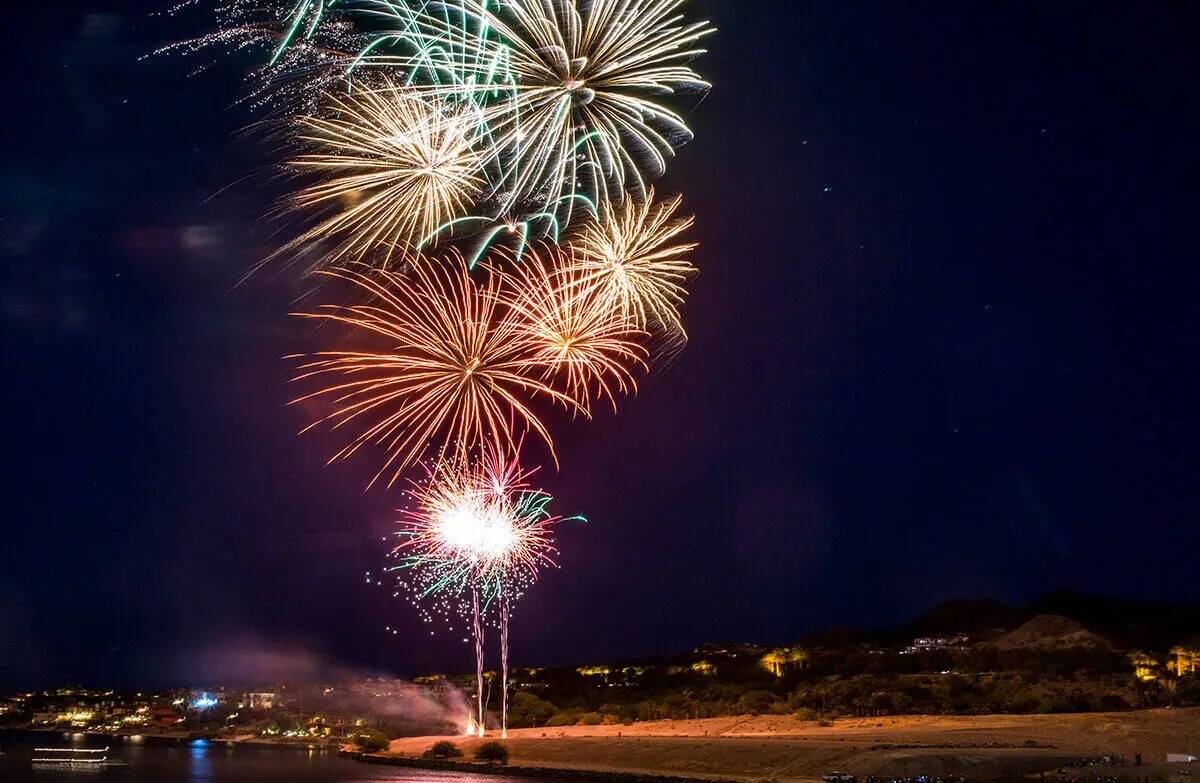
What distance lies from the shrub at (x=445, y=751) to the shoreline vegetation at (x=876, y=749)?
128cm

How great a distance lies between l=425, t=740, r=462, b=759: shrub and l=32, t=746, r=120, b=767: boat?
2936 centimetres

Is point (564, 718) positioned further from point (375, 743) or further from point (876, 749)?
point (876, 749)

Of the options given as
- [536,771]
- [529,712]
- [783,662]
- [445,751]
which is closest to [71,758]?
[529,712]

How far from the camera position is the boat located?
261 feet

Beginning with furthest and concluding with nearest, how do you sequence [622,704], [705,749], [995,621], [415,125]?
[995,621], [622,704], [705,749], [415,125]

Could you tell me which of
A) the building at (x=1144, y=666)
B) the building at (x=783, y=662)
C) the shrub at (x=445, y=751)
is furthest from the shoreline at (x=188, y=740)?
the building at (x=1144, y=666)

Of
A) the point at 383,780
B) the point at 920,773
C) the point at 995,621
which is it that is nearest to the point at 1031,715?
the point at 920,773

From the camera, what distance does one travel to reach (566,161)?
20109 mm

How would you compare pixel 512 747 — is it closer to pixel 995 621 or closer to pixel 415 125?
pixel 415 125

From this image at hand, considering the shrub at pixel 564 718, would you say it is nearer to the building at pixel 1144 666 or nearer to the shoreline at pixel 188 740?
the shoreline at pixel 188 740

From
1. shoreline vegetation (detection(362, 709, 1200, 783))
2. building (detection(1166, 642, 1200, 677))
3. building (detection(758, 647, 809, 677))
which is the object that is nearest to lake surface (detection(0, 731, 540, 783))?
shoreline vegetation (detection(362, 709, 1200, 783))

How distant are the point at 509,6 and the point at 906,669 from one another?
7015 centimetres

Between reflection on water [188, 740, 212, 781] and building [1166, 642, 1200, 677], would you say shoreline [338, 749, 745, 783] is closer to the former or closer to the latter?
reflection on water [188, 740, 212, 781]

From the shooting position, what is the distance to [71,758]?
281 ft
